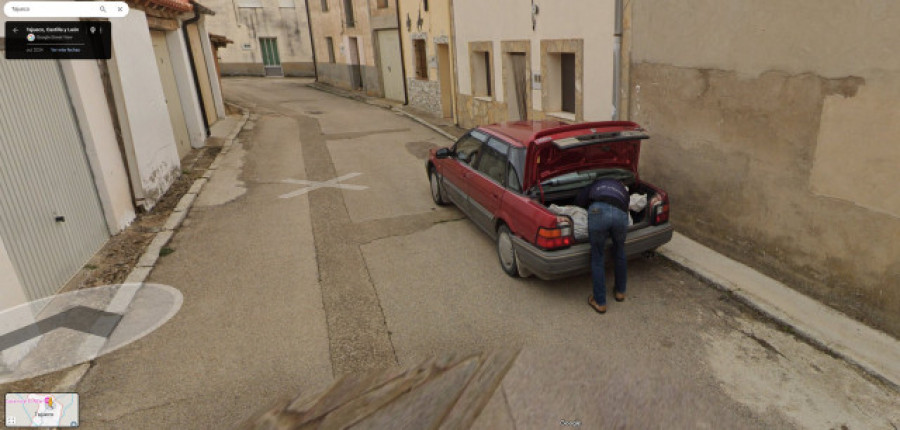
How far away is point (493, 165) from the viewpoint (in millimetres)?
6238

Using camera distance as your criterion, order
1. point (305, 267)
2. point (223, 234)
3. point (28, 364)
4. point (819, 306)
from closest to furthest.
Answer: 1. point (28, 364)
2. point (819, 306)
3. point (305, 267)
4. point (223, 234)

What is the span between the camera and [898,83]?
13.5 ft

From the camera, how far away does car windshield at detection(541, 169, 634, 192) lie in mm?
5613

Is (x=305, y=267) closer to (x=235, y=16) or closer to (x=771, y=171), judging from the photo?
(x=771, y=171)

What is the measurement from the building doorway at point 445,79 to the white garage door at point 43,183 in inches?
450

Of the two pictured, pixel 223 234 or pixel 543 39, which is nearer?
pixel 223 234

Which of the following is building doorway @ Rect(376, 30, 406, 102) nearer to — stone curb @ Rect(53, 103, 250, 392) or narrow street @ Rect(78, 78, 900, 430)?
stone curb @ Rect(53, 103, 250, 392)

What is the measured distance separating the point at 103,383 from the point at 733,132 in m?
7.08

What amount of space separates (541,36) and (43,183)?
8.61m

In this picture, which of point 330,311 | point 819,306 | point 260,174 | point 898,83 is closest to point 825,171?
point 898,83

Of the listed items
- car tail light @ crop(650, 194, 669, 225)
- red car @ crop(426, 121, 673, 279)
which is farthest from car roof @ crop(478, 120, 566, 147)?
car tail light @ crop(650, 194, 669, 225)

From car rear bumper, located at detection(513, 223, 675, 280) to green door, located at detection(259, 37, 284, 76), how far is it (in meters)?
34.5

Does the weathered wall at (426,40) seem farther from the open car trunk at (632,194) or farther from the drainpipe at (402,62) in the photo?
the open car trunk at (632,194)

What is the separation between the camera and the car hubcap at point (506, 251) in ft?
19.0
